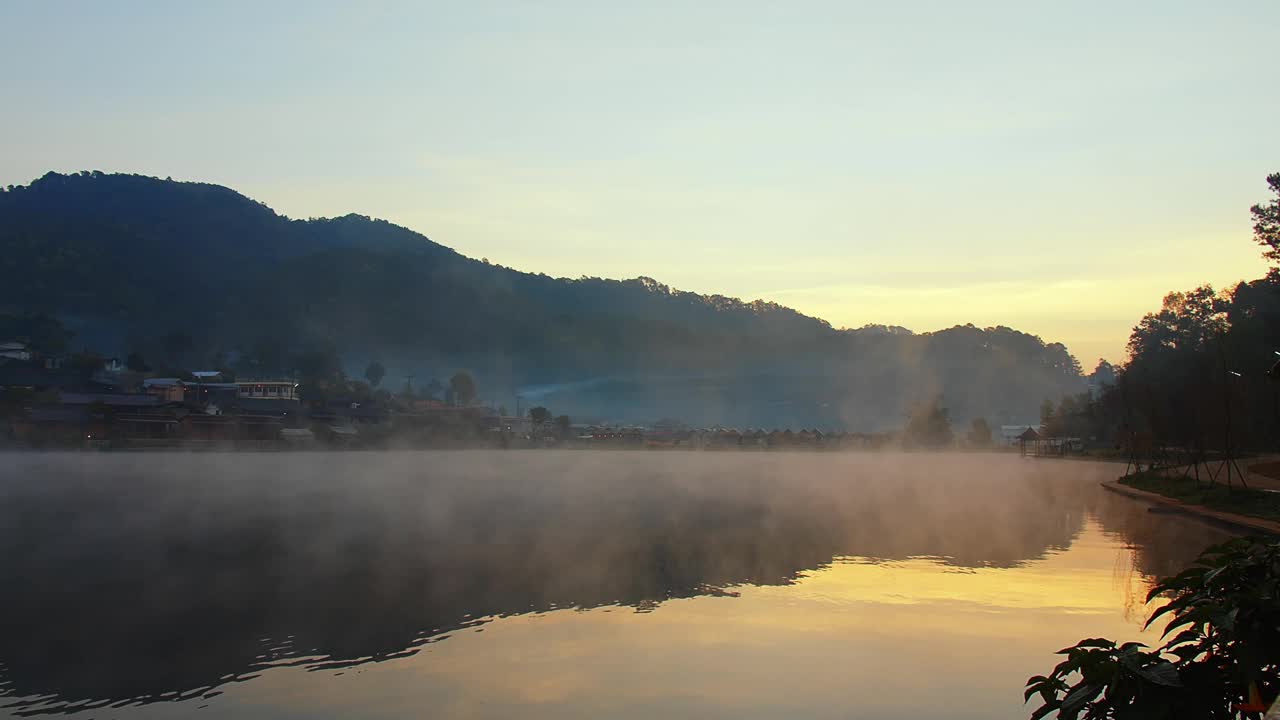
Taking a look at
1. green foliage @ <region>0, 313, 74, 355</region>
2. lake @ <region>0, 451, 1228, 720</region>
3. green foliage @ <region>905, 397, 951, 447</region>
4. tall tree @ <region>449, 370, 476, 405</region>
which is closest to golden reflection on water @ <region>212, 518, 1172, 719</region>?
lake @ <region>0, 451, 1228, 720</region>

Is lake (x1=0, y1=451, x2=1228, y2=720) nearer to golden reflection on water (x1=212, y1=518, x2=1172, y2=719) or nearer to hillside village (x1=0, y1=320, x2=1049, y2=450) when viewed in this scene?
golden reflection on water (x1=212, y1=518, x2=1172, y2=719)

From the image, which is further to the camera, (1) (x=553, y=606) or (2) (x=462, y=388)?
(2) (x=462, y=388)

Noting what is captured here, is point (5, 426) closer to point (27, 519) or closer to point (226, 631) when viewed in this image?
→ point (27, 519)

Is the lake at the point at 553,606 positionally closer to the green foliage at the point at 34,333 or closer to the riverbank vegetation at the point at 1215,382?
the riverbank vegetation at the point at 1215,382

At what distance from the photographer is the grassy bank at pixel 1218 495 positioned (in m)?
32.6

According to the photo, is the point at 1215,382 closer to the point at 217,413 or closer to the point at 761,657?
the point at 761,657

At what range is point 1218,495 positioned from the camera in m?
38.2

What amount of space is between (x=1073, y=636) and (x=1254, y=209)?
5493 centimetres

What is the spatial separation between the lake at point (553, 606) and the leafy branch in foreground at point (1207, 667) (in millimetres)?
8531

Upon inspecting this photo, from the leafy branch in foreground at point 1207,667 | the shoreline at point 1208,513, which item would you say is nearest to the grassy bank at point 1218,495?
the shoreline at point 1208,513

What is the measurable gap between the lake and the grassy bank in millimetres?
1898

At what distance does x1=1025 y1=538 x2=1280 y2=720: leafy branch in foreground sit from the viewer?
4.11 metres

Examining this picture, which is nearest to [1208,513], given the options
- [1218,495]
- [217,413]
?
[1218,495]

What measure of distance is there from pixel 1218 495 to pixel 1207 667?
38.9 m
